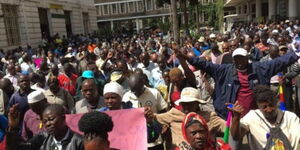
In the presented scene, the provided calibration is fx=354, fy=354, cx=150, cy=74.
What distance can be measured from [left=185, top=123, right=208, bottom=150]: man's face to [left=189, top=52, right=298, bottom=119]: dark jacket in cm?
177

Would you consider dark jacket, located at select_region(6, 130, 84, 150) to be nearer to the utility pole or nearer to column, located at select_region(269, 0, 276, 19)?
the utility pole

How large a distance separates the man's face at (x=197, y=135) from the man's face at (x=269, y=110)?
84 centimetres

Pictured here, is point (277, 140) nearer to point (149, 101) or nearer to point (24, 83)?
point (149, 101)

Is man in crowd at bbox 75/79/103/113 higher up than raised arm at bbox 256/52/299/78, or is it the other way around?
raised arm at bbox 256/52/299/78

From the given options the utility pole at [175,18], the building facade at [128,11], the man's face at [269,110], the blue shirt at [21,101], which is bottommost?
the blue shirt at [21,101]

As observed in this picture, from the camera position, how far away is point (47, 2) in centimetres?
2711

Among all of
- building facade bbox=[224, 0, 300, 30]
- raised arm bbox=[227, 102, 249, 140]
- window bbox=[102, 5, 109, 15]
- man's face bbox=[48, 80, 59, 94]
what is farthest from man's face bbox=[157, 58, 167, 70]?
window bbox=[102, 5, 109, 15]

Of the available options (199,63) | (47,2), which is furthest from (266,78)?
(47,2)

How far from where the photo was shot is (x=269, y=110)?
331cm

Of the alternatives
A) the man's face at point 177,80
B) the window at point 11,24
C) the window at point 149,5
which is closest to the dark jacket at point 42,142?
the man's face at point 177,80

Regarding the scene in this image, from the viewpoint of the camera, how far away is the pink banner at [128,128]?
3.45 meters

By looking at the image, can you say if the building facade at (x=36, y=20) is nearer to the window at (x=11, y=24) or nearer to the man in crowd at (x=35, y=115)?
the window at (x=11, y=24)

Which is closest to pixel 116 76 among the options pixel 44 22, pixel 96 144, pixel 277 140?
pixel 277 140

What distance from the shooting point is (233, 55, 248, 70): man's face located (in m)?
4.38
